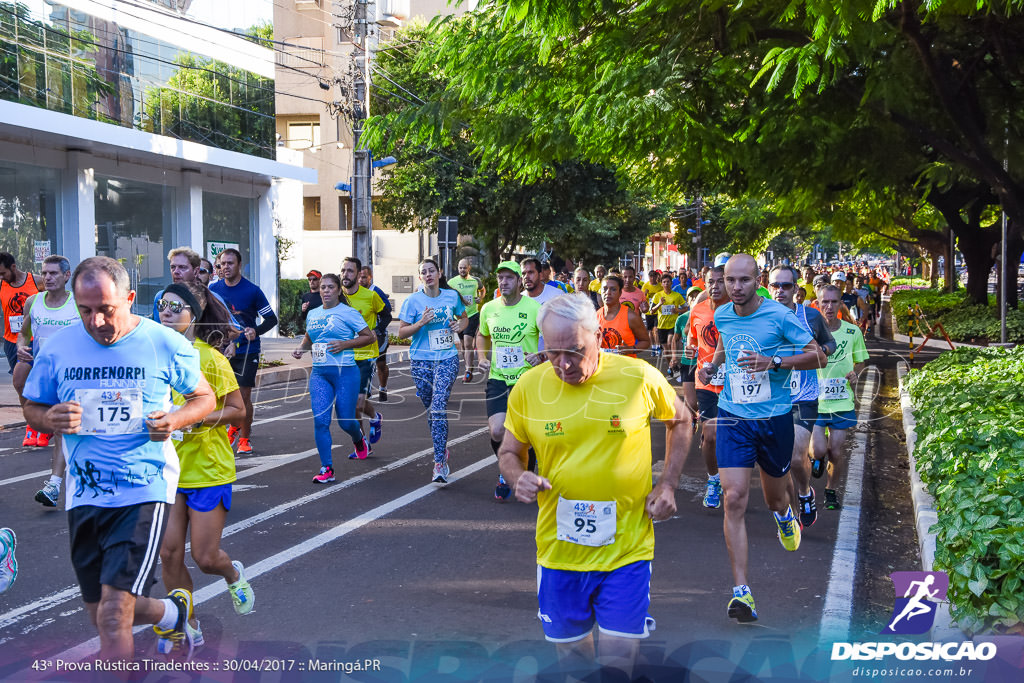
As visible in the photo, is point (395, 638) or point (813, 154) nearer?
point (395, 638)

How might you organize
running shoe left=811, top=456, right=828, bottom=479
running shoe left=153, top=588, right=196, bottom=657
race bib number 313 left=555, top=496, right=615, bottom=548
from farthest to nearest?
running shoe left=811, top=456, right=828, bottom=479, running shoe left=153, top=588, right=196, bottom=657, race bib number 313 left=555, top=496, right=615, bottom=548

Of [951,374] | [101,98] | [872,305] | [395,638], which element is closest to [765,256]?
[872,305]

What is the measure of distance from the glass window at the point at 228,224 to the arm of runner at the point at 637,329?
17751 millimetres

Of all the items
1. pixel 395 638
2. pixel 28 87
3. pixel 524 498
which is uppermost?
pixel 28 87

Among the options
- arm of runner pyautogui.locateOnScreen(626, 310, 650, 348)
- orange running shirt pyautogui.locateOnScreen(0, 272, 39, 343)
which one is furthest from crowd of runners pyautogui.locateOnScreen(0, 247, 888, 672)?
orange running shirt pyautogui.locateOnScreen(0, 272, 39, 343)

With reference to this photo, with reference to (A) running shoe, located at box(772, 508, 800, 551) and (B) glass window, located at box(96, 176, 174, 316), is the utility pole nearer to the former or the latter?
(B) glass window, located at box(96, 176, 174, 316)

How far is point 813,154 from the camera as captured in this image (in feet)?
45.5

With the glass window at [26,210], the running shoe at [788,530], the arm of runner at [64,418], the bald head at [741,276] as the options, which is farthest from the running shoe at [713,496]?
the glass window at [26,210]

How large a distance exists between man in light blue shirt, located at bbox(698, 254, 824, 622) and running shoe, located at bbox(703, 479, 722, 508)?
190cm

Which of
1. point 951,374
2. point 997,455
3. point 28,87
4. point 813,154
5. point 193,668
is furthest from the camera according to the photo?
point 28,87

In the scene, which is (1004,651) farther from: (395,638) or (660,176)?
(660,176)

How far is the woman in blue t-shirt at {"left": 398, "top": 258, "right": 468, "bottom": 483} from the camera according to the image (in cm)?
904

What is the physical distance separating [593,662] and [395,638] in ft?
4.94

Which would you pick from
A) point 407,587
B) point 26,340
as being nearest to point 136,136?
point 26,340
